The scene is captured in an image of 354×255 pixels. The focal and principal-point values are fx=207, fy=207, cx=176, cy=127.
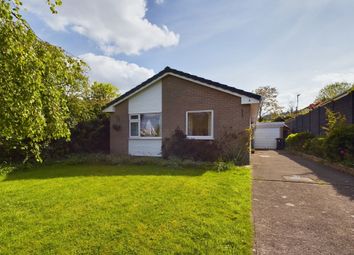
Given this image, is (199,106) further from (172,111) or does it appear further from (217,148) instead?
(217,148)

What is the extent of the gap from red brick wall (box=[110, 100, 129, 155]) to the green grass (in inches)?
229

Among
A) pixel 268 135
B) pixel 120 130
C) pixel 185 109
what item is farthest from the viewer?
pixel 268 135

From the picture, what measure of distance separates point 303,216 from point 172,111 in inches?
325

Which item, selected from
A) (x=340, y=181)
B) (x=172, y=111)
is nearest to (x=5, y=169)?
(x=172, y=111)

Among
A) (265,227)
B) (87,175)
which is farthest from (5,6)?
(87,175)

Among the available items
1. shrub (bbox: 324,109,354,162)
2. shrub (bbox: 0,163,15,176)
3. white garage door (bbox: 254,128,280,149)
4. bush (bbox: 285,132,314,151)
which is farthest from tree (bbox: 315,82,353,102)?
shrub (bbox: 0,163,15,176)

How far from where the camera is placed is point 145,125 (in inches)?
488

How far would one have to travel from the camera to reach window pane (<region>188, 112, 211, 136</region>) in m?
10.9

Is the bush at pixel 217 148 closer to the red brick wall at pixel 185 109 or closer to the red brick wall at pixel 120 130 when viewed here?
the red brick wall at pixel 185 109

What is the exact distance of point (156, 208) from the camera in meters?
4.34

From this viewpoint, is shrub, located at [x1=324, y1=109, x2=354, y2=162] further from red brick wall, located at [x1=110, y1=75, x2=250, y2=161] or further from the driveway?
red brick wall, located at [x1=110, y1=75, x2=250, y2=161]

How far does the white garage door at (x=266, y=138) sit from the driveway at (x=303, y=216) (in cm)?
1636

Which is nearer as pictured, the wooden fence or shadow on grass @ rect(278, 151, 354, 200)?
shadow on grass @ rect(278, 151, 354, 200)

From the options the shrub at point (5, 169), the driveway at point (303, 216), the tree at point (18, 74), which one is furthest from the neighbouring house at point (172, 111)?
the tree at point (18, 74)
